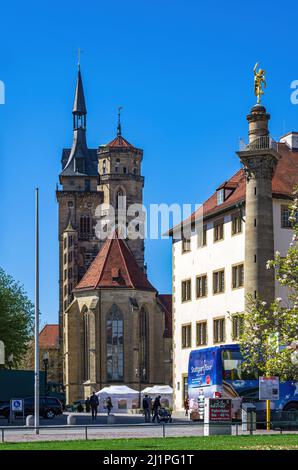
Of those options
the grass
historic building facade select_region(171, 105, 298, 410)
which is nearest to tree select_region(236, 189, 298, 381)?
the grass

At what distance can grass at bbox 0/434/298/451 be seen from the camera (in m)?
30.1

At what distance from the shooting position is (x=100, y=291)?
115125mm

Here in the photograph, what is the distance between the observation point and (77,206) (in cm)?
15825

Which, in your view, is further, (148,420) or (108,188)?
(108,188)

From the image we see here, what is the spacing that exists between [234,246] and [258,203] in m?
7.35

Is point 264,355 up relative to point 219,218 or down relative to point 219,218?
down

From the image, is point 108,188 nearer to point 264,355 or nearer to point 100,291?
point 100,291

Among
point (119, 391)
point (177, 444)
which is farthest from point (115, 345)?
point (177, 444)

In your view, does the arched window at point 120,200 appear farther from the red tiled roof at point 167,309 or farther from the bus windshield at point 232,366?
the bus windshield at point 232,366

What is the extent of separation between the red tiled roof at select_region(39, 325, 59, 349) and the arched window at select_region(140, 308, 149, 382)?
40.3m

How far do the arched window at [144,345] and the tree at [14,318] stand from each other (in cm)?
2498

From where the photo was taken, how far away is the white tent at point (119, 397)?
94.5 m
